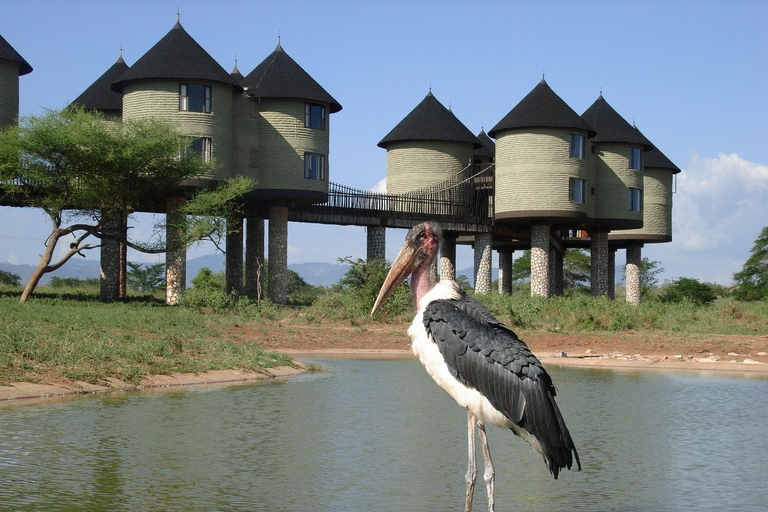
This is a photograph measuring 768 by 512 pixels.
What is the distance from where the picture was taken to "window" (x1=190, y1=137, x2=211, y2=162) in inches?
1720

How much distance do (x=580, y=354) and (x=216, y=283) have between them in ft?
108

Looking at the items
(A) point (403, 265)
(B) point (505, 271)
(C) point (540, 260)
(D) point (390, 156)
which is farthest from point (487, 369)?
(B) point (505, 271)

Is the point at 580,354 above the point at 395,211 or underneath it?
underneath

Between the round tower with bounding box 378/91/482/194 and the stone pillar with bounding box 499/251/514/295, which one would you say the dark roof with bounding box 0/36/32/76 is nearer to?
the round tower with bounding box 378/91/482/194

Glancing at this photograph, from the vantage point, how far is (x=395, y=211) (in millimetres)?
52938

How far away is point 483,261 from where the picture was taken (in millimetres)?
56188

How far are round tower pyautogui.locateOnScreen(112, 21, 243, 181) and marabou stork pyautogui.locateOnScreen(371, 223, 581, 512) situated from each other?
119 ft

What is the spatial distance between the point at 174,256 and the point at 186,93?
271 inches

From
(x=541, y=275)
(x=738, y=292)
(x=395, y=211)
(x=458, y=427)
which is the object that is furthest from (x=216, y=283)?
(x=458, y=427)

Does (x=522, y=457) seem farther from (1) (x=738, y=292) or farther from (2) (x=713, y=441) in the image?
(1) (x=738, y=292)

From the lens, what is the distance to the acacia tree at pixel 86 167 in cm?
3878

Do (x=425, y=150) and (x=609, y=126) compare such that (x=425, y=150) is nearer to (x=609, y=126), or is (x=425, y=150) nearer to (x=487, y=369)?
(x=609, y=126)

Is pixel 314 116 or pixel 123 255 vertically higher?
pixel 314 116

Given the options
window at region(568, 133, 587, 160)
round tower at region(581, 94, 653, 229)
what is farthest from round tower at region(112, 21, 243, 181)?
round tower at region(581, 94, 653, 229)
